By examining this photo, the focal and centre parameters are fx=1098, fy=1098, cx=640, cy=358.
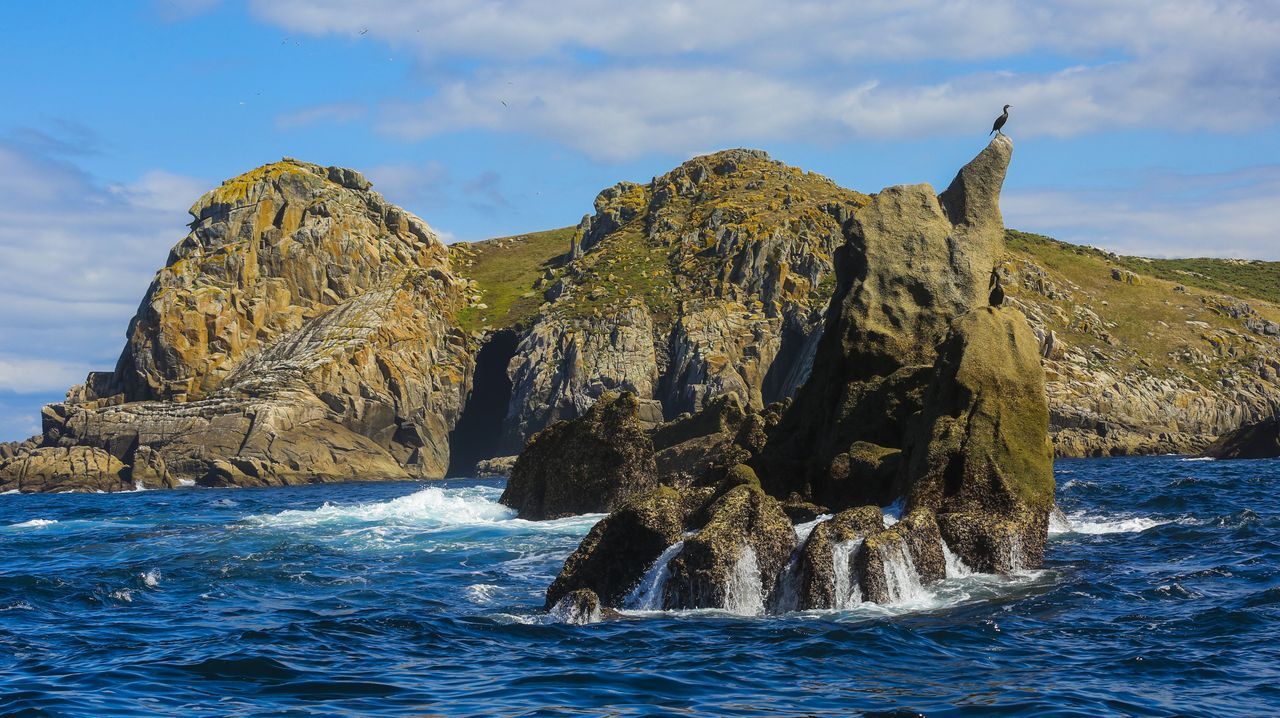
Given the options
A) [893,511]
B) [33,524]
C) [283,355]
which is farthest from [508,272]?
[893,511]

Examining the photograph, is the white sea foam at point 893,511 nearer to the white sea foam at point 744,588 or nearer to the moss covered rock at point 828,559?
the moss covered rock at point 828,559

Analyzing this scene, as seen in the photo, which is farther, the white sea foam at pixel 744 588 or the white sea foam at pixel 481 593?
the white sea foam at pixel 481 593

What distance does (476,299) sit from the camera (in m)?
146

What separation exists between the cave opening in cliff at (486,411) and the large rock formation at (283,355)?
2.87 meters

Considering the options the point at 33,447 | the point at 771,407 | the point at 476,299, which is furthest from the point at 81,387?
the point at 771,407

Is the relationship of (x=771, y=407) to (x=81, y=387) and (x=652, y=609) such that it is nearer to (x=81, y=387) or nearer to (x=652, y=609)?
(x=652, y=609)

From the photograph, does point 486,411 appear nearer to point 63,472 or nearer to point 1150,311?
point 63,472

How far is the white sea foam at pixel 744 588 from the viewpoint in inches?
769

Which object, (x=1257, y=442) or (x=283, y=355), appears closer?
(x=1257, y=442)

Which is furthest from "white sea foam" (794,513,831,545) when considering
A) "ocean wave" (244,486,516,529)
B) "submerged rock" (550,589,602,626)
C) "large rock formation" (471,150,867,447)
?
"large rock formation" (471,150,867,447)

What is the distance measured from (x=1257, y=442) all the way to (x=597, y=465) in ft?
193

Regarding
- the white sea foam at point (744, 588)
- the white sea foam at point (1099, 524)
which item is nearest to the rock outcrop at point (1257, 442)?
the white sea foam at point (1099, 524)

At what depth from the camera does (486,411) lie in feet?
411

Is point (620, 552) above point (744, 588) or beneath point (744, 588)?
above
